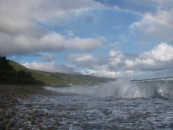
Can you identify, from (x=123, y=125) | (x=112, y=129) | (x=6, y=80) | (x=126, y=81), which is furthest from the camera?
(x=6, y=80)

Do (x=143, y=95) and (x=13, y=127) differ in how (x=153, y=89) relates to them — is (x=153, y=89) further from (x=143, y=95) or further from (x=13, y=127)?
(x=13, y=127)

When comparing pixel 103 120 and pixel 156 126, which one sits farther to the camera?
pixel 103 120

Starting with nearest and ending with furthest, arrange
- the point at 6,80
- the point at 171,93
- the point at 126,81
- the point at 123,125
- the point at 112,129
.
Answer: the point at 112,129 < the point at 123,125 < the point at 171,93 < the point at 126,81 < the point at 6,80

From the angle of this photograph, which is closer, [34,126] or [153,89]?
[34,126]

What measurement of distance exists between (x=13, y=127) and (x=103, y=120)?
18.4ft

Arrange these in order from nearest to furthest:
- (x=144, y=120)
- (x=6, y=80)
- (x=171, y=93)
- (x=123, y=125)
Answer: (x=123, y=125), (x=144, y=120), (x=171, y=93), (x=6, y=80)

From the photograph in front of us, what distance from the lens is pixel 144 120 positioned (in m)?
19.1

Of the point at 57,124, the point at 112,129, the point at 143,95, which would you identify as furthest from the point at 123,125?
the point at 143,95

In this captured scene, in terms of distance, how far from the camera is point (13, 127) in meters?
16.7

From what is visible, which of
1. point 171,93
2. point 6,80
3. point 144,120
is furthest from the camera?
point 6,80

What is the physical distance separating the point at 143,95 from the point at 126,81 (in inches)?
398

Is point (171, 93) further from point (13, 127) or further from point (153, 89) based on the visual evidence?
point (13, 127)

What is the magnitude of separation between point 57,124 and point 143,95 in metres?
31.0

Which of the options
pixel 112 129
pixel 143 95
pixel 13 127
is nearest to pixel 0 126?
pixel 13 127
